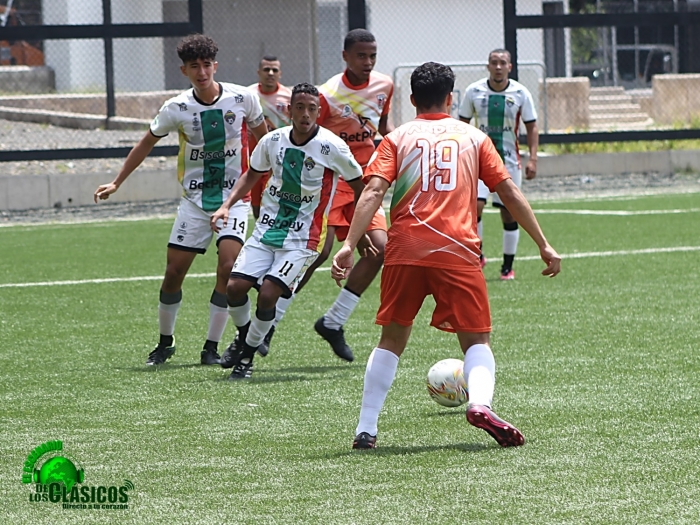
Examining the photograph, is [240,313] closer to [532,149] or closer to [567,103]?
[532,149]

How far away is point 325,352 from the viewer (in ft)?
28.0

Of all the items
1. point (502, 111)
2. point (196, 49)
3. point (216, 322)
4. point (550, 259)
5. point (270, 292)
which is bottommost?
point (216, 322)

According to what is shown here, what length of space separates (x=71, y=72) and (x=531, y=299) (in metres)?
14.1

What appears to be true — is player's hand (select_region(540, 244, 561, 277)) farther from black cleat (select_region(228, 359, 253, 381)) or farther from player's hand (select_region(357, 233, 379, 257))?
black cleat (select_region(228, 359, 253, 381))

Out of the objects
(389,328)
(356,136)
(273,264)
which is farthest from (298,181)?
(389,328)

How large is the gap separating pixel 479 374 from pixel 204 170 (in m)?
3.37

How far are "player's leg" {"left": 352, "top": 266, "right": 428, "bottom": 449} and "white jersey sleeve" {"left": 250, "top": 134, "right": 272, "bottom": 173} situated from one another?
6.83ft

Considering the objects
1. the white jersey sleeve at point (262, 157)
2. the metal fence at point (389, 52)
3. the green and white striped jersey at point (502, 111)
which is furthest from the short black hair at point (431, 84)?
the metal fence at point (389, 52)

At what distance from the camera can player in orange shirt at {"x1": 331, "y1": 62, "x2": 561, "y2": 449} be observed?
18.4 ft

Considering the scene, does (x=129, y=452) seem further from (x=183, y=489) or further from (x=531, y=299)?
(x=531, y=299)

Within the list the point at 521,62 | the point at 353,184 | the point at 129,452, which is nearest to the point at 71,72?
the point at 521,62

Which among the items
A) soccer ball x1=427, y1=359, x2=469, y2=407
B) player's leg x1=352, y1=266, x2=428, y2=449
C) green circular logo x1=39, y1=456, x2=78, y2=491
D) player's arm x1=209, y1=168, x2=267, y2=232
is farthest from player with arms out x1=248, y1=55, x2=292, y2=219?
green circular logo x1=39, y1=456, x2=78, y2=491

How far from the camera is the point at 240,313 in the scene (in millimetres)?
8047

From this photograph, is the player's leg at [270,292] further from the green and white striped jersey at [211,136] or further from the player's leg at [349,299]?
the green and white striped jersey at [211,136]
